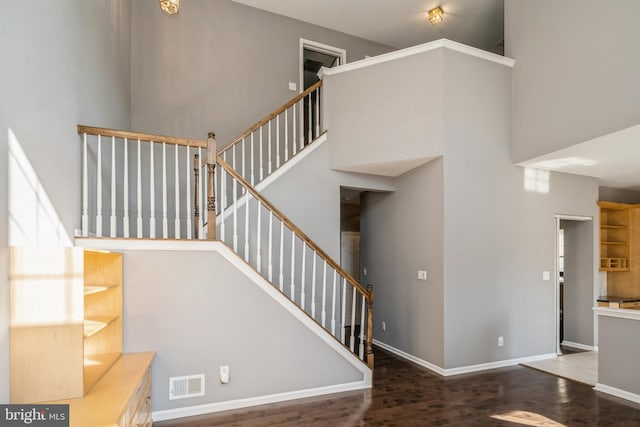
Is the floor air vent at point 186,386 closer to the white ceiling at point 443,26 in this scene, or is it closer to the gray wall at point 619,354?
the gray wall at point 619,354

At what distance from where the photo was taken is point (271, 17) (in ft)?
18.7

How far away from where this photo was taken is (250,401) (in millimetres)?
3318

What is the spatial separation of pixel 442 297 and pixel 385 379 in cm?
119

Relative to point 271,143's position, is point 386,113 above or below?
above

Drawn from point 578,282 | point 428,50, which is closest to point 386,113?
point 428,50

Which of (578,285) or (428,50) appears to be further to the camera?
(578,285)

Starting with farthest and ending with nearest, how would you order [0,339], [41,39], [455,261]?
1. [455,261]
2. [41,39]
3. [0,339]

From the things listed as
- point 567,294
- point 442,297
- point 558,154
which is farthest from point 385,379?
point 567,294

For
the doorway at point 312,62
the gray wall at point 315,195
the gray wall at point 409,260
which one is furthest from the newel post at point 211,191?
the gray wall at point 409,260

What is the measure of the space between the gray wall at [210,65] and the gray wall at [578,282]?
5.26 metres

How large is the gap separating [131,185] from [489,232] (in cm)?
477

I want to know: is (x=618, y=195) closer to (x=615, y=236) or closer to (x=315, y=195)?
(x=615, y=236)

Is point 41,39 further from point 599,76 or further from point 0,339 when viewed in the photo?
point 599,76

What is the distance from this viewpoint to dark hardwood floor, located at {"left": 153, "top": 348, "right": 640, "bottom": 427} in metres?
3.09
